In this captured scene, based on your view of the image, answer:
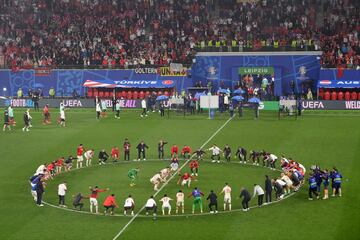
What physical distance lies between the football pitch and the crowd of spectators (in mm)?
11012

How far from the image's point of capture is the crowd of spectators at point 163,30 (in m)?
82.9

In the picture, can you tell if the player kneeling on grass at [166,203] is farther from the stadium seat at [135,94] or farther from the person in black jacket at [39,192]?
the stadium seat at [135,94]

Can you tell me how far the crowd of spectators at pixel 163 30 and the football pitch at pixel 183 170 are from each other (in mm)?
11012

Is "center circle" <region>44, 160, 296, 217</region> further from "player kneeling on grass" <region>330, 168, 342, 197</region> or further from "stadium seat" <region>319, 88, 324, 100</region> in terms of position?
"stadium seat" <region>319, 88, 324, 100</region>

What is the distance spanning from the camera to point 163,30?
89000 millimetres

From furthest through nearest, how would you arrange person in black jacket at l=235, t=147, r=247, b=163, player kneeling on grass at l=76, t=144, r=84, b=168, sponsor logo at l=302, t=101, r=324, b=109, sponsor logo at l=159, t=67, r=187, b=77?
sponsor logo at l=159, t=67, r=187, b=77, sponsor logo at l=302, t=101, r=324, b=109, person in black jacket at l=235, t=147, r=247, b=163, player kneeling on grass at l=76, t=144, r=84, b=168

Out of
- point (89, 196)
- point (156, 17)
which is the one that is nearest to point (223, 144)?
point (89, 196)

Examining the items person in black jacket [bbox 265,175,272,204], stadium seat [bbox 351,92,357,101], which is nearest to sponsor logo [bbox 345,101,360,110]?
stadium seat [bbox 351,92,357,101]

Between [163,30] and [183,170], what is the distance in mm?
41044

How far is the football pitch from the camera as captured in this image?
37844 mm

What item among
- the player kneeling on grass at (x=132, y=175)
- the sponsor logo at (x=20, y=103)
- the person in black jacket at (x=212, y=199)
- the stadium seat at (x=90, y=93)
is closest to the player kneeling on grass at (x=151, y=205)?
the person in black jacket at (x=212, y=199)

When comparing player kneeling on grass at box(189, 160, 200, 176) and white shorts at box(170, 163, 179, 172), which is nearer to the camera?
player kneeling on grass at box(189, 160, 200, 176)

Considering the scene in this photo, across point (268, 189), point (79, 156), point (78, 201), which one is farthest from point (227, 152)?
point (78, 201)

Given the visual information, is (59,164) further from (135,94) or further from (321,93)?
(321,93)
